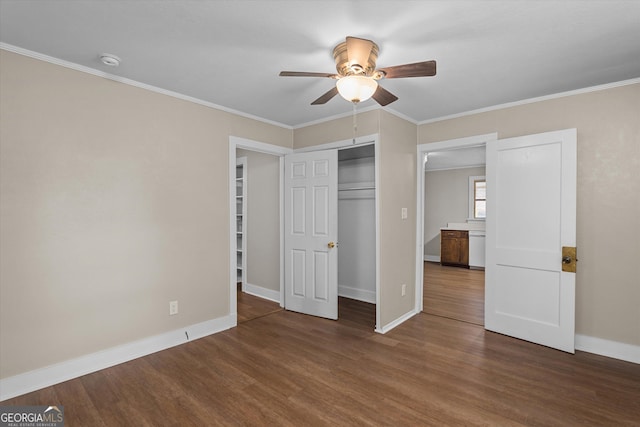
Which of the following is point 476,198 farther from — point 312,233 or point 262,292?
point 262,292

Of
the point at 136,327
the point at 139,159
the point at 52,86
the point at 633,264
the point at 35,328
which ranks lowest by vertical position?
the point at 136,327

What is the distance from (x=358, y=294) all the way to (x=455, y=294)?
1.58 meters

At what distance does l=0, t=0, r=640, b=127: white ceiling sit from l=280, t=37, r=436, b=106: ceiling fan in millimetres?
123

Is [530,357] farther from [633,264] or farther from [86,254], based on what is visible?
[86,254]

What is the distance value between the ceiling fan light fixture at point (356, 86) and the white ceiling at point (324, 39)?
0.30m

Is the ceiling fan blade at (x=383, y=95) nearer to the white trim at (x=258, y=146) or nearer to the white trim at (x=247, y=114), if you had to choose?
the white trim at (x=247, y=114)

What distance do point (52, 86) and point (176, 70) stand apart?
36.1 inches

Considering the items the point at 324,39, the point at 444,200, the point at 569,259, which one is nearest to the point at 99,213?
the point at 324,39

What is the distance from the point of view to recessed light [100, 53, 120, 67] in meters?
2.39

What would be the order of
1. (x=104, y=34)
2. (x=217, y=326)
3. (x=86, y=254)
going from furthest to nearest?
(x=217, y=326) → (x=86, y=254) → (x=104, y=34)

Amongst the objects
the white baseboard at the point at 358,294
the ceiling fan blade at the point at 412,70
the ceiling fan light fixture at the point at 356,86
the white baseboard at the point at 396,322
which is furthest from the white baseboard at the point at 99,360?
the ceiling fan blade at the point at 412,70

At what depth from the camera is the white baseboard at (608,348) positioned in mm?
2836

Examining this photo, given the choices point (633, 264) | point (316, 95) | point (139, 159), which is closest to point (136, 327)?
point (139, 159)

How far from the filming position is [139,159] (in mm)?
2926
